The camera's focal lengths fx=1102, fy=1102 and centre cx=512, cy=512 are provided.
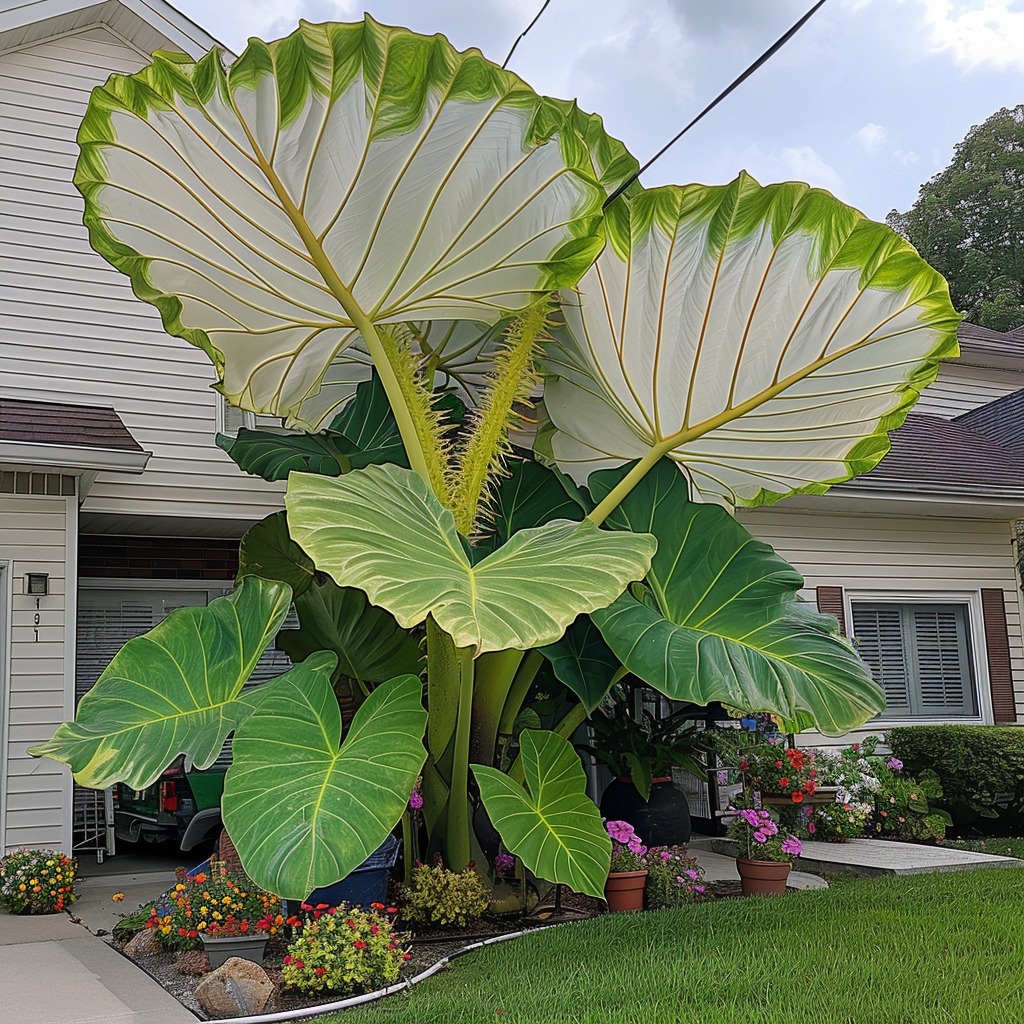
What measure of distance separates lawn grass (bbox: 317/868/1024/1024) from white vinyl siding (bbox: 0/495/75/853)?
132 inches

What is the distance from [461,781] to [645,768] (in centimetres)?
153

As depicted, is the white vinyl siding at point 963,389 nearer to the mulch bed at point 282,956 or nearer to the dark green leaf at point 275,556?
the dark green leaf at point 275,556

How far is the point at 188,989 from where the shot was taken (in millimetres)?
4438

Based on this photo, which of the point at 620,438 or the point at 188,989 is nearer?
the point at 188,989

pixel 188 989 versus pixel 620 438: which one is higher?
pixel 620 438

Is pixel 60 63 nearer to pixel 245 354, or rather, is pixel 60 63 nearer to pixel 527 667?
pixel 245 354

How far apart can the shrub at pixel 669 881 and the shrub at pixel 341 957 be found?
190 cm

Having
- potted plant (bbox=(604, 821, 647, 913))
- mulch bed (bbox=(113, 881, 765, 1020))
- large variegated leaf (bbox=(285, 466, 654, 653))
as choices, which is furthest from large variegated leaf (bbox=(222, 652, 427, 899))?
potted plant (bbox=(604, 821, 647, 913))

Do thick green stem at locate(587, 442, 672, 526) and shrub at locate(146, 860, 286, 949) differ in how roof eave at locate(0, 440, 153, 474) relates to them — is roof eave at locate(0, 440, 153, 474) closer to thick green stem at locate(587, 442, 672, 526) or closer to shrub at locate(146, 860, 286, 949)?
shrub at locate(146, 860, 286, 949)

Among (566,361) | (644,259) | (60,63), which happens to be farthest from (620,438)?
(60,63)

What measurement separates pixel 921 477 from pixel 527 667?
5495 mm

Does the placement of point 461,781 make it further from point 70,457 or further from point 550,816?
point 70,457

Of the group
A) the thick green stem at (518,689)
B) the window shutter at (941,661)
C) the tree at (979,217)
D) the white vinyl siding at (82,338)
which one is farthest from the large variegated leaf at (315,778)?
the tree at (979,217)

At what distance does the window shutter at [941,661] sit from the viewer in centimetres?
1008
